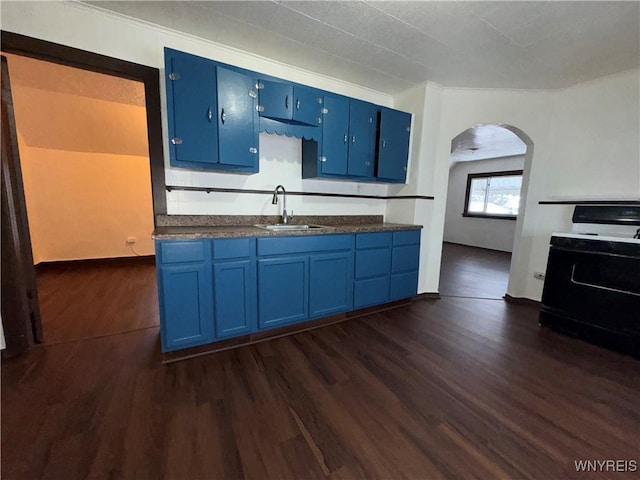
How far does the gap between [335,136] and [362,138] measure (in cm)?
35

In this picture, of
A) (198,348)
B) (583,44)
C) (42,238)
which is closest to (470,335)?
(198,348)

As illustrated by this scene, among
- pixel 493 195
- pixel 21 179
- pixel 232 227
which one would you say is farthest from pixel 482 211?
pixel 21 179

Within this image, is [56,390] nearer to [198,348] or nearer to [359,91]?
[198,348]

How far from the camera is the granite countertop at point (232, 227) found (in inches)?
73.6

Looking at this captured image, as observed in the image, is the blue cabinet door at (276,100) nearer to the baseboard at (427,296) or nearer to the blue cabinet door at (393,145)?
the blue cabinet door at (393,145)

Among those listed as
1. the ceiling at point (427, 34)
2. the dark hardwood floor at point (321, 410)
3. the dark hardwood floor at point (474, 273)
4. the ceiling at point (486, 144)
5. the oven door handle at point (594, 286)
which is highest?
the ceiling at point (427, 34)

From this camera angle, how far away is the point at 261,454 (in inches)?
47.7

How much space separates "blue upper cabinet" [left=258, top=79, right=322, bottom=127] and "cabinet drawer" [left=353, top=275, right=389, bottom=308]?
1.65 metres

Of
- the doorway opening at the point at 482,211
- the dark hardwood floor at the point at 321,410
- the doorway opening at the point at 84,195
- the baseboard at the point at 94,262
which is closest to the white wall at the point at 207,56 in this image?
the doorway opening at the point at 84,195

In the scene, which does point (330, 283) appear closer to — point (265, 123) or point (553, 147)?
point (265, 123)

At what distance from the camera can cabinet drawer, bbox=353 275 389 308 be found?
2660mm

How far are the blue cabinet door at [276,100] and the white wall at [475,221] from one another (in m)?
6.31

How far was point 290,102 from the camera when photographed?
233 cm

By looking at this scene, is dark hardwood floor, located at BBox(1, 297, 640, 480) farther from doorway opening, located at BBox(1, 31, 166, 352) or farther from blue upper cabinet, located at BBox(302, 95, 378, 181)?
blue upper cabinet, located at BBox(302, 95, 378, 181)
